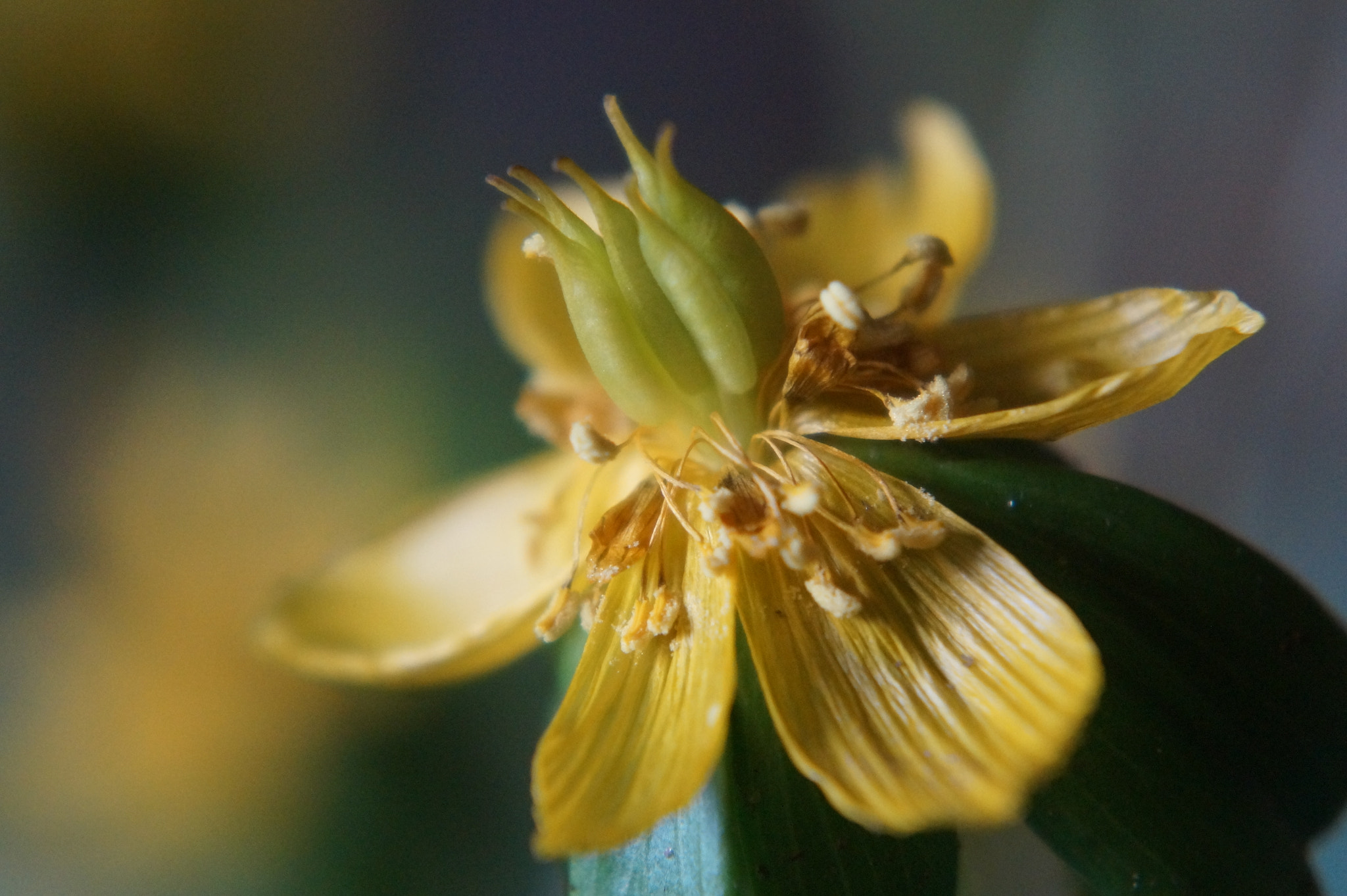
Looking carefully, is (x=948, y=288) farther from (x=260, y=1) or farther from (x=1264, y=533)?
(x=260, y=1)

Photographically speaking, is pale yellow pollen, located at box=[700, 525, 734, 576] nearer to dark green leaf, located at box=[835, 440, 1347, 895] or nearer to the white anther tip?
dark green leaf, located at box=[835, 440, 1347, 895]

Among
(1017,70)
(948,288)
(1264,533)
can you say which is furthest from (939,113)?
(1017,70)

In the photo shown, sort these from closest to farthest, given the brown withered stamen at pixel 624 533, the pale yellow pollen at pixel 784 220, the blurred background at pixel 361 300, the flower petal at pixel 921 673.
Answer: the flower petal at pixel 921 673 → the brown withered stamen at pixel 624 533 → the pale yellow pollen at pixel 784 220 → the blurred background at pixel 361 300

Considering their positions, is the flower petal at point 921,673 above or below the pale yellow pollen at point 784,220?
below

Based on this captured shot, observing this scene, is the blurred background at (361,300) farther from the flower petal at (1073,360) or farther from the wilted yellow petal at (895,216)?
the flower petal at (1073,360)

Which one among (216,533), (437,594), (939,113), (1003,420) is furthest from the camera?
(216,533)

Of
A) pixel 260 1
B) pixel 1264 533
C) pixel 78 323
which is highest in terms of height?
pixel 260 1

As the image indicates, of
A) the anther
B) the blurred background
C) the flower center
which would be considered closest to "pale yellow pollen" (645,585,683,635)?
the flower center

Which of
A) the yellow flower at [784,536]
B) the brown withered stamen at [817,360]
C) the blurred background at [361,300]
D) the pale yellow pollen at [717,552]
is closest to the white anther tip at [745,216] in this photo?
the yellow flower at [784,536]

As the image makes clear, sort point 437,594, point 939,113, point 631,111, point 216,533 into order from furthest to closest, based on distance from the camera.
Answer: point 631,111
point 216,533
point 939,113
point 437,594
